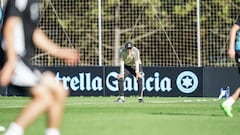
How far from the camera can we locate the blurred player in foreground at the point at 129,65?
2448cm

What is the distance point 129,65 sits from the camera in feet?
83.1

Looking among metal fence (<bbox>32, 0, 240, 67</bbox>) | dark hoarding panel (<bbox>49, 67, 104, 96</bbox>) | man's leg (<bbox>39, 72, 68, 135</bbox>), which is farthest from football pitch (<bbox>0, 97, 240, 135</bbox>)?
metal fence (<bbox>32, 0, 240, 67</bbox>)

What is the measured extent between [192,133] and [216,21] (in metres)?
26.4

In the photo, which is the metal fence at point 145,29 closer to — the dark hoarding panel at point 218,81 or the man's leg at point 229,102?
the dark hoarding panel at point 218,81

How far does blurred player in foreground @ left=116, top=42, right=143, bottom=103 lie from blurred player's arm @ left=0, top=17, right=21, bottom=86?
49.1ft

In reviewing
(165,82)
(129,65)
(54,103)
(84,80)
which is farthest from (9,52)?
(84,80)

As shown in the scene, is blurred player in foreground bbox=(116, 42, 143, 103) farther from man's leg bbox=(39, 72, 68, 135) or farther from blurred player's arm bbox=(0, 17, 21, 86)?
blurred player's arm bbox=(0, 17, 21, 86)

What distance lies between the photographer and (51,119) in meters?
9.34

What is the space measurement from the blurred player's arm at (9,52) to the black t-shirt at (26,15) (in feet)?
0.27

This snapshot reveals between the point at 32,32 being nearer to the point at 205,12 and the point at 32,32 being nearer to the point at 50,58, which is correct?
the point at 50,58

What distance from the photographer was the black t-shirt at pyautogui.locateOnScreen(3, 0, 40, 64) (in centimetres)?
916

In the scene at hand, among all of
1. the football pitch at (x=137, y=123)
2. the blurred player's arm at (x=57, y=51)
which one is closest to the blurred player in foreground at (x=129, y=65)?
the football pitch at (x=137, y=123)

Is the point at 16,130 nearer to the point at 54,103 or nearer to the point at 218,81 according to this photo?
the point at 54,103

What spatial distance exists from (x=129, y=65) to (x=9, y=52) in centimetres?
1643
